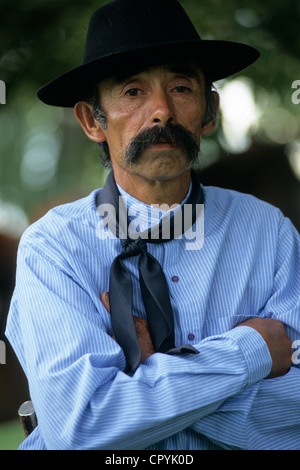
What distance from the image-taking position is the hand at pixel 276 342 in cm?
201

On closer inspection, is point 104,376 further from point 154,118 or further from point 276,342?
point 154,118

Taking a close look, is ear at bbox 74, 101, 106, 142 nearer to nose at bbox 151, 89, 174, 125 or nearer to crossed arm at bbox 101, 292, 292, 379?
nose at bbox 151, 89, 174, 125

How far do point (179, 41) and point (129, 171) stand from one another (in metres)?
0.57

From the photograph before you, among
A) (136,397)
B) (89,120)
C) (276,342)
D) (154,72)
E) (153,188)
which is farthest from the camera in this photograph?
(89,120)

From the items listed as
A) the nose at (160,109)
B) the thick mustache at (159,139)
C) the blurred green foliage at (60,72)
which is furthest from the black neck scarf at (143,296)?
the blurred green foliage at (60,72)

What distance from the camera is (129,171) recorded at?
2.37m

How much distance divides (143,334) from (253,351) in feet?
1.37

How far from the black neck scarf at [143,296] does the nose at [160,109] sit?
39 cm

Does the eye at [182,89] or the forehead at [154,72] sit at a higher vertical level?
the forehead at [154,72]

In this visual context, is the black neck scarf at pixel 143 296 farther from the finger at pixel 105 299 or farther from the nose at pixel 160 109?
the nose at pixel 160 109

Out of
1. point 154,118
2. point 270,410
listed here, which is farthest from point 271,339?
point 154,118

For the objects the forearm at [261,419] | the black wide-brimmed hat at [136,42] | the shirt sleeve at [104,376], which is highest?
the black wide-brimmed hat at [136,42]

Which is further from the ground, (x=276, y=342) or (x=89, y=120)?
(x=89, y=120)

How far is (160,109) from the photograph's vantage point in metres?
2.22
